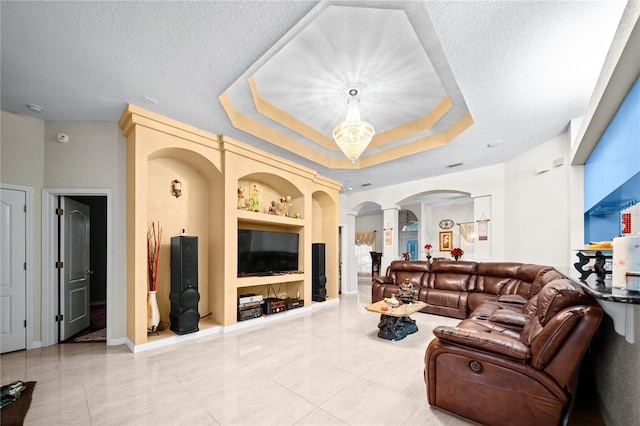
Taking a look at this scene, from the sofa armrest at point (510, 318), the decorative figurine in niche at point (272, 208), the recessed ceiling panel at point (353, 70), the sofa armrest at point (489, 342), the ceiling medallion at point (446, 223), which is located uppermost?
the recessed ceiling panel at point (353, 70)

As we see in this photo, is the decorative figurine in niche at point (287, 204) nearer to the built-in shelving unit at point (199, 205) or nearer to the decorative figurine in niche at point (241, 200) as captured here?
the built-in shelving unit at point (199, 205)

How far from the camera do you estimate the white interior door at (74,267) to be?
3.89 meters

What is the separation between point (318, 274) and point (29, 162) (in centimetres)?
499

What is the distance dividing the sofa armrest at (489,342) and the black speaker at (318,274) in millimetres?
4226

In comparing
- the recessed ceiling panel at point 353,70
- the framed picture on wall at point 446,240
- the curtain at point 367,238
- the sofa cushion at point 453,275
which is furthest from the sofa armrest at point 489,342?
the curtain at point 367,238

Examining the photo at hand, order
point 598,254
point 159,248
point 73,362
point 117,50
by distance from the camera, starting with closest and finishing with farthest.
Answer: point 598,254 → point 117,50 → point 73,362 → point 159,248

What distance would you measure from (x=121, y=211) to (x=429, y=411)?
4182 mm

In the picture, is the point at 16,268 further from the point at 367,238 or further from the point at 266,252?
the point at 367,238

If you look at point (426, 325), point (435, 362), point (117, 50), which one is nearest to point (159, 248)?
point (117, 50)

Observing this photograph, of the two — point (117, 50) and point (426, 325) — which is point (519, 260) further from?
point (117, 50)

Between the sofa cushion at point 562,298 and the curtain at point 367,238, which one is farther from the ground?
the sofa cushion at point 562,298

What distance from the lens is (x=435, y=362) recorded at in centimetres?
216

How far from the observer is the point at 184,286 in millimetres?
3777

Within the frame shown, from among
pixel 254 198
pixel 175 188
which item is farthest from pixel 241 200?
pixel 175 188
